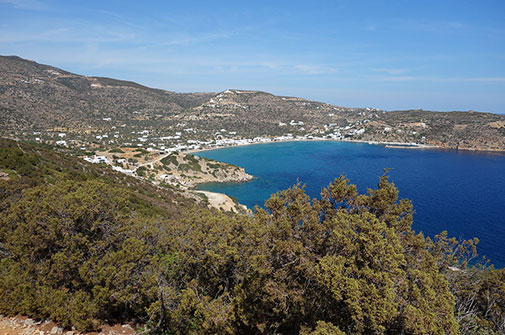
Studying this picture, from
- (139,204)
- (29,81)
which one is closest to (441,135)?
(139,204)

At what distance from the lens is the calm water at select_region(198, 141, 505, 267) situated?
4072 cm

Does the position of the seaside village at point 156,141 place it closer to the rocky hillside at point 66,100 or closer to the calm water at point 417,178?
the calm water at point 417,178

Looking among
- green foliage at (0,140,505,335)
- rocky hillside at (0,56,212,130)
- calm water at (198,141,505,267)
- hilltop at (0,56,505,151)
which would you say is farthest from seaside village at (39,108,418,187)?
green foliage at (0,140,505,335)

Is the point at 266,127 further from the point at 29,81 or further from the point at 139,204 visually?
the point at 139,204

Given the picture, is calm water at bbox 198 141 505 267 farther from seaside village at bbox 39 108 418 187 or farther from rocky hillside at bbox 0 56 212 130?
rocky hillside at bbox 0 56 212 130

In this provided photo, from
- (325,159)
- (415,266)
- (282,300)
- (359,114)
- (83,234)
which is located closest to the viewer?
(282,300)

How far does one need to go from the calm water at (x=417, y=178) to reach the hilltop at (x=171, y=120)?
16.9 m

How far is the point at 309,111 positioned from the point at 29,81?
138m

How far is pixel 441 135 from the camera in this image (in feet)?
382

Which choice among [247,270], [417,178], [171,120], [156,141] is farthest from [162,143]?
[247,270]

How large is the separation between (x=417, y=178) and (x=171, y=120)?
107 metres

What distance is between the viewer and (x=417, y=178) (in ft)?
221

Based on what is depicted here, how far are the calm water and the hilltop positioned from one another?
1688cm

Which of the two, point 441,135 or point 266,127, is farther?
point 266,127
